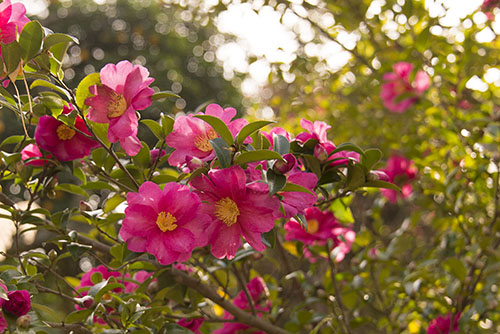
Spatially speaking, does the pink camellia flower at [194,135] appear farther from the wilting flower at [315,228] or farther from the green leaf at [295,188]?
the wilting flower at [315,228]

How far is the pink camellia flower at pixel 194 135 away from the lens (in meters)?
0.80

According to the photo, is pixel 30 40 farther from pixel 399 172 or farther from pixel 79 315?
pixel 399 172

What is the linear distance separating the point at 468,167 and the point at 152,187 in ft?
3.86

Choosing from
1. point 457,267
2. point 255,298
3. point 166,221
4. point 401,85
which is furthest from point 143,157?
point 401,85

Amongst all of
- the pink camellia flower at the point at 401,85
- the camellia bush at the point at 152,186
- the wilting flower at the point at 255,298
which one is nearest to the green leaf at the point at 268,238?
the camellia bush at the point at 152,186

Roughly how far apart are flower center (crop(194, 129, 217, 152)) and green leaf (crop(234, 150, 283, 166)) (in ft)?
0.33

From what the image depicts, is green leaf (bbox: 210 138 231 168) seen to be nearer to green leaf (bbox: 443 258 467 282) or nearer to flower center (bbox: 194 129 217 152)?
flower center (bbox: 194 129 217 152)

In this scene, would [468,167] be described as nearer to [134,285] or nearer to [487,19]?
[487,19]

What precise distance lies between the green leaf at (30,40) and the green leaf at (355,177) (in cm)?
52

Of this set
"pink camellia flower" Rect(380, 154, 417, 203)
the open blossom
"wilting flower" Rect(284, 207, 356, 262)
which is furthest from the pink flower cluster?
"pink camellia flower" Rect(380, 154, 417, 203)

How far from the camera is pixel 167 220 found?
76 centimetres

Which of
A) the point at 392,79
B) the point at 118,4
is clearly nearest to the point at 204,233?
the point at 392,79

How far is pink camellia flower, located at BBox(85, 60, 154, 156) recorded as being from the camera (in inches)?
30.4

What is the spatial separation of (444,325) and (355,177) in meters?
0.73
